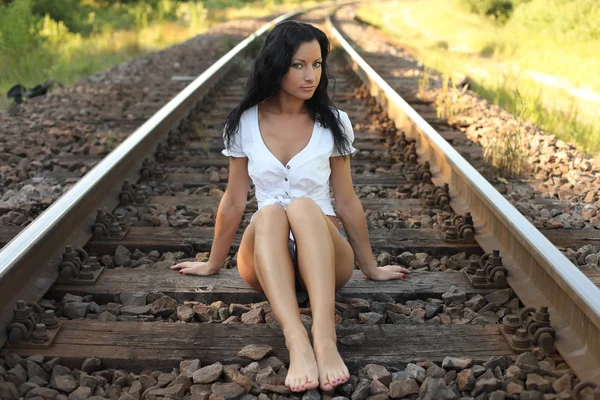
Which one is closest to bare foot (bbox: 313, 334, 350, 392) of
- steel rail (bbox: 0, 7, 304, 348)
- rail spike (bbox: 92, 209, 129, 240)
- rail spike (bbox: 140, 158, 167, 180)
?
steel rail (bbox: 0, 7, 304, 348)

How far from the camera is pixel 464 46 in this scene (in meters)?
15.0

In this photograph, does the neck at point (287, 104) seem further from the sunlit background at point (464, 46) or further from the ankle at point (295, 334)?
the sunlit background at point (464, 46)

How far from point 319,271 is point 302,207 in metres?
0.24

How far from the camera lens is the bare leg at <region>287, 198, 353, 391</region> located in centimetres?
252

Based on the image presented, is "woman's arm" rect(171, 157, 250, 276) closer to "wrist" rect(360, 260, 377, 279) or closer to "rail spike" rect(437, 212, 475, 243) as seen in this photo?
"wrist" rect(360, 260, 377, 279)

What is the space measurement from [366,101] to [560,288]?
16.0 feet

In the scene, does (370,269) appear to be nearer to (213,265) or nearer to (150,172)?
(213,265)

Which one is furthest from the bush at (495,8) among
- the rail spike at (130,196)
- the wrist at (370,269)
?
the wrist at (370,269)

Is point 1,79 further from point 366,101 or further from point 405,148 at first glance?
point 405,148

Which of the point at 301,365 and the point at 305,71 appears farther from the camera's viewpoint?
the point at 305,71

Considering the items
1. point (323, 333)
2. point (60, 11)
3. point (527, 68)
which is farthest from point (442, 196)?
point (60, 11)

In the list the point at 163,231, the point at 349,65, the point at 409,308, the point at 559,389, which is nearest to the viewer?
the point at 559,389

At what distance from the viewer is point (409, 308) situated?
9.98 feet

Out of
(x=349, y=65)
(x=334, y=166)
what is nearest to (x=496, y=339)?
(x=334, y=166)
